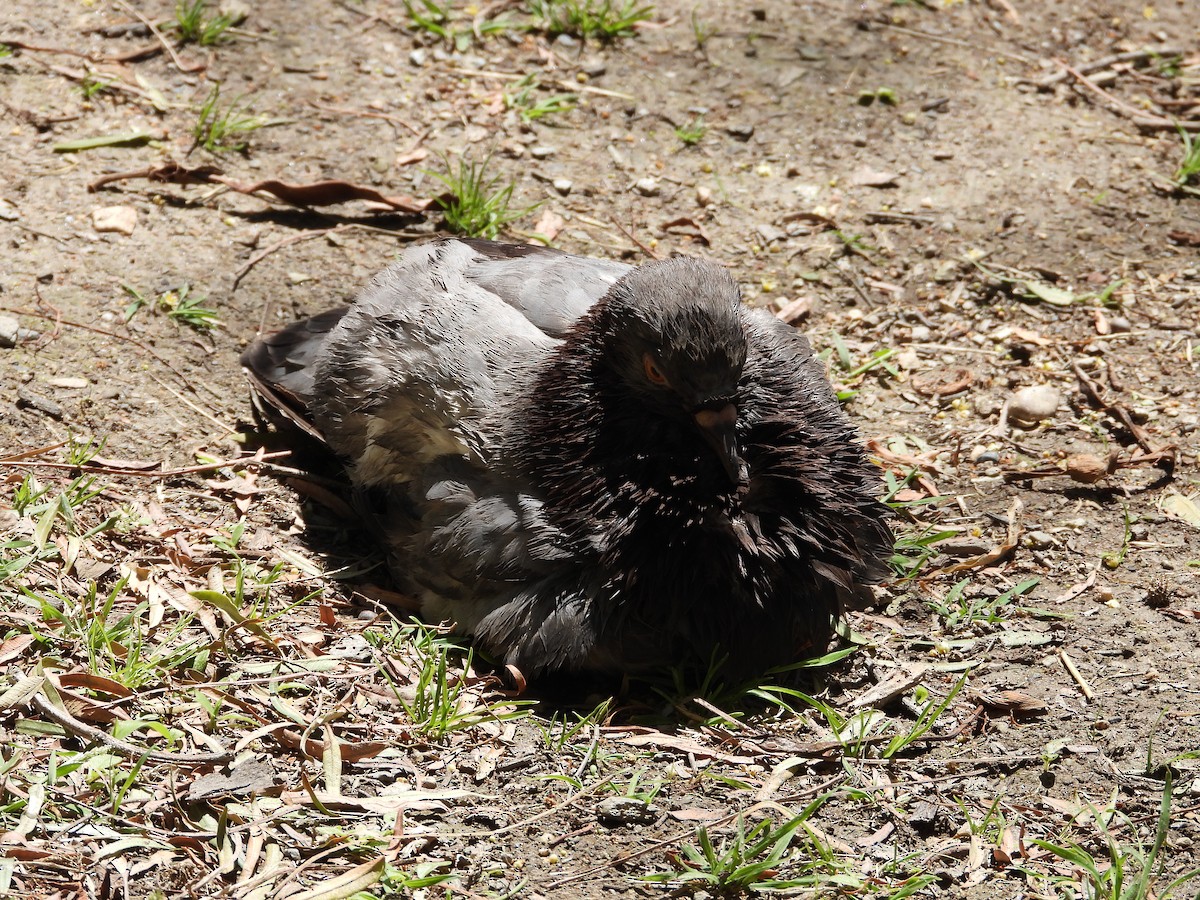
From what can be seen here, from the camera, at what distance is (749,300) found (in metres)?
5.76

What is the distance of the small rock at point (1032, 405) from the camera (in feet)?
16.5

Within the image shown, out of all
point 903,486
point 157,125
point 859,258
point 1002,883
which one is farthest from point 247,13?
point 1002,883

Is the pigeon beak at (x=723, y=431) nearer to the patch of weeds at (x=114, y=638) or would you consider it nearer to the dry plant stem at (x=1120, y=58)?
the patch of weeds at (x=114, y=638)

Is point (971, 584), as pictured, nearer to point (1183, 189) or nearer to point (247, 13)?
point (1183, 189)

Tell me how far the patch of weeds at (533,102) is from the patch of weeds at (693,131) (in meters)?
0.61

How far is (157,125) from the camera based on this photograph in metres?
6.21

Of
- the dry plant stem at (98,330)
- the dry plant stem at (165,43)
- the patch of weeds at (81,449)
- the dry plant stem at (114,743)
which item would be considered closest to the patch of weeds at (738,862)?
the dry plant stem at (114,743)

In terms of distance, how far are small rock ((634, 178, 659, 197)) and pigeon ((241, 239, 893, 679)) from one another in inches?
77.8

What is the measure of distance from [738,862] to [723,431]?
4.43ft

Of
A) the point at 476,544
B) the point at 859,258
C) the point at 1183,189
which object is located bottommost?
the point at 476,544

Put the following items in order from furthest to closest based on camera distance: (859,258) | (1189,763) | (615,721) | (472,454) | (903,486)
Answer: (859,258) < (903,486) < (472,454) < (615,721) < (1189,763)

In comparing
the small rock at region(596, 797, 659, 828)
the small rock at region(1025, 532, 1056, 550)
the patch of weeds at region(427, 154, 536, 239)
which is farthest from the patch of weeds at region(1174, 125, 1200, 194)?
the small rock at region(596, 797, 659, 828)

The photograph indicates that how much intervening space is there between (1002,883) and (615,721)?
4.46 ft

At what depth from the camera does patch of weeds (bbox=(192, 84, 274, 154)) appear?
6066 millimetres
